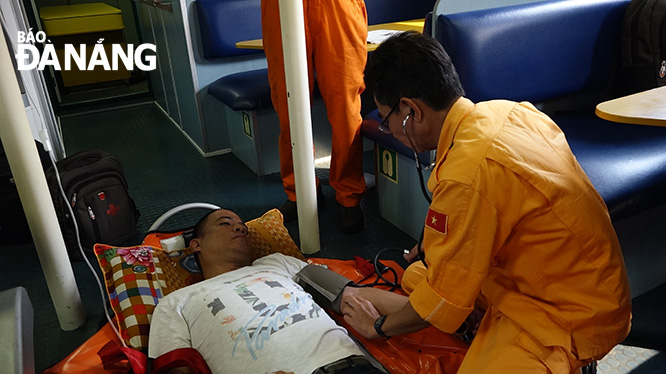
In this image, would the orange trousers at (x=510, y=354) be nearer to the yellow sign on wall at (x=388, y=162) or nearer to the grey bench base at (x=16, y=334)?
the grey bench base at (x=16, y=334)

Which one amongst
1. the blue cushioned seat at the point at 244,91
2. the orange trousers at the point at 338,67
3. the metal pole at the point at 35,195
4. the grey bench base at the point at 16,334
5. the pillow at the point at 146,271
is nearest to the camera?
the grey bench base at the point at 16,334

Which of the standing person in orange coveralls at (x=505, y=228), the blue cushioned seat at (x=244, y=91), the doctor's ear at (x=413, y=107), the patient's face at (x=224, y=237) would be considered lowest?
the patient's face at (x=224, y=237)

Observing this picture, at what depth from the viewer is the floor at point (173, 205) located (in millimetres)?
1950

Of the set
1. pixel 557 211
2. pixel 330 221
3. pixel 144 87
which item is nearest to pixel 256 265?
pixel 330 221

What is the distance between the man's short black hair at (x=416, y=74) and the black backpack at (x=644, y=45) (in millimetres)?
1635

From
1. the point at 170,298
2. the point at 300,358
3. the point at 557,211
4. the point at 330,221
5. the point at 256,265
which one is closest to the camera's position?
the point at 557,211

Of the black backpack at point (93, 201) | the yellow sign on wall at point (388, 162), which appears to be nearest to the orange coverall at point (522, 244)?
the yellow sign on wall at point (388, 162)

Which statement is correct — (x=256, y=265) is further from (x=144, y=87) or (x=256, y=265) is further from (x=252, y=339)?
(x=144, y=87)

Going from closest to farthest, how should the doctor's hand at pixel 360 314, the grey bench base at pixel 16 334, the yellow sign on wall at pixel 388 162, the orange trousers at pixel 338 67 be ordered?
the grey bench base at pixel 16 334
the doctor's hand at pixel 360 314
the orange trousers at pixel 338 67
the yellow sign on wall at pixel 388 162

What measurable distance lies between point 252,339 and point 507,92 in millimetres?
1537

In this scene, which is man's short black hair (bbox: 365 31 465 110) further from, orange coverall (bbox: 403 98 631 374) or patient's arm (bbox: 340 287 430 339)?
patient's arm (bbox: 340 287 430 339)

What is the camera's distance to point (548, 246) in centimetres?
120

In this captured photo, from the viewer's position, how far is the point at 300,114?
223 cm

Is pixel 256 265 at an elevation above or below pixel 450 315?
below
